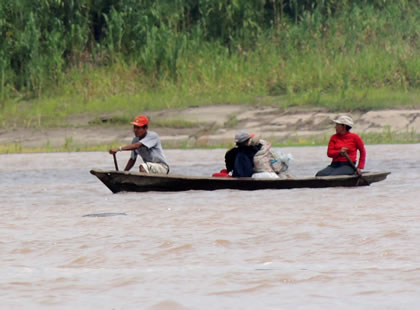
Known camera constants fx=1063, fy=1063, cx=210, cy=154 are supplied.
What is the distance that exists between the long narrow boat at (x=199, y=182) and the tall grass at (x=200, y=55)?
13.1m

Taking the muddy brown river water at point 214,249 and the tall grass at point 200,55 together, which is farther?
the tall grass at point 200,55

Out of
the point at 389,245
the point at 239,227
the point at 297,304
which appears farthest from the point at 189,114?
the point at 297,304

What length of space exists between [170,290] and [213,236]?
252 centimetres

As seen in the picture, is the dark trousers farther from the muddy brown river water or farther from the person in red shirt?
the muddy brown river water

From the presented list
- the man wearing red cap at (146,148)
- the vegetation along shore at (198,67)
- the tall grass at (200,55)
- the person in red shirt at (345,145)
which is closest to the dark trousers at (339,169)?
the person in red shirt at (345,145)

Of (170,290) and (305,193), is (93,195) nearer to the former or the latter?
(305,193)

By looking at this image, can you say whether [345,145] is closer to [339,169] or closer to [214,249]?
[339,169]

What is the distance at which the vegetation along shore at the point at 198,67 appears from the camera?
26141 millimetres

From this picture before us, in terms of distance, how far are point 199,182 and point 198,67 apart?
15924 millimetres

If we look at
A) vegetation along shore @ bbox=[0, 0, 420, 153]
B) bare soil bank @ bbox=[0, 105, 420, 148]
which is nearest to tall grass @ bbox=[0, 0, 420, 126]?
vegetation along shore @ bbox=[0, 0, 420, 153]

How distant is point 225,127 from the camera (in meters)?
25.6

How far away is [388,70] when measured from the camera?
2794 centimetres

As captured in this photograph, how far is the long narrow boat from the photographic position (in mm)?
13164

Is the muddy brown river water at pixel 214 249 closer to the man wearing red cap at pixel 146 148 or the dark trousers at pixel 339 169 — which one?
the dark trousers at pixel 339 169
